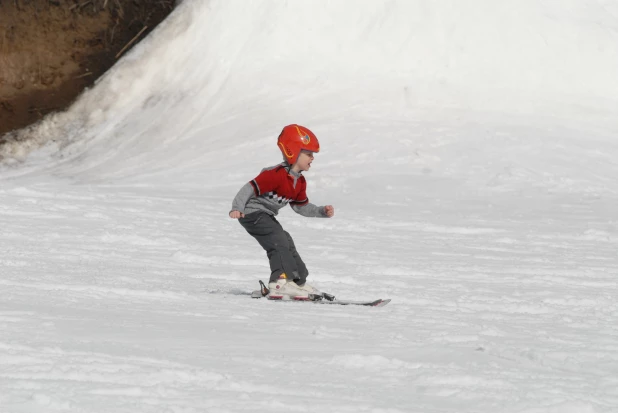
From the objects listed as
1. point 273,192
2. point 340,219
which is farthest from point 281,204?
point 340,219

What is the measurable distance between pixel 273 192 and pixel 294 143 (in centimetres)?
40

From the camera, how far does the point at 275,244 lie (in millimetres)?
6707

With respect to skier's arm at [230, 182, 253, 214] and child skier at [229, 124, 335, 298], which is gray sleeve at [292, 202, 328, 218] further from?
skier's arm at [230, 182, 253, 214]

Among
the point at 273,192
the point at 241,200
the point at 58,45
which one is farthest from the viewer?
the point at 58,45

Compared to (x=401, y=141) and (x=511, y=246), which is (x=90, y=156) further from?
(x=511, y=246)

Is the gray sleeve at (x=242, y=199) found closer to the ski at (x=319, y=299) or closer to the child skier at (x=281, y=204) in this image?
the child skier at (x=281, y=204)

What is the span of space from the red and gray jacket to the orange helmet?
0.13 metres

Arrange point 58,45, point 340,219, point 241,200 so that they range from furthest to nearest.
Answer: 1. point 58,45
2. point 340,219
3. point 241,200

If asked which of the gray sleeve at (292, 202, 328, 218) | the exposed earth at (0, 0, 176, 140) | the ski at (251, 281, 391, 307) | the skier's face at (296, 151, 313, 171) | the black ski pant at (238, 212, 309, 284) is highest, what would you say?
the exposed earth at (0, 0, 176, 140)

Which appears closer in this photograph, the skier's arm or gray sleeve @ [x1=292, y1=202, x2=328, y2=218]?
the skier's arm

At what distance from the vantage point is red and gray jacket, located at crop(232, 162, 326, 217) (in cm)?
659

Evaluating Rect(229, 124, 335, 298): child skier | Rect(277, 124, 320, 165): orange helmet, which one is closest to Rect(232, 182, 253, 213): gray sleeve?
Rect(229, 124, 335, 298): child skier

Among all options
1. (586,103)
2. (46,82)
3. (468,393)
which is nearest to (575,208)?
(586,103)

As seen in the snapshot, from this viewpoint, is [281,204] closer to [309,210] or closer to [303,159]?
[309,210]
